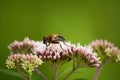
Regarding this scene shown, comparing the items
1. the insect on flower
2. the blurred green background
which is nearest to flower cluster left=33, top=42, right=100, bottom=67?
the insect on flower

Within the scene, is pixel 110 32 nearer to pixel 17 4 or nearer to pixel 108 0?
pixel 108 0

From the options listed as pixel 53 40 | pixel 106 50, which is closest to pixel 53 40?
pixel 53 40

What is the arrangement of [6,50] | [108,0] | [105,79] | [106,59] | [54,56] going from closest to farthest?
1. [54,56]
2. [106,59]
3. [6,50]
4. [105,79]
5. [108,0]

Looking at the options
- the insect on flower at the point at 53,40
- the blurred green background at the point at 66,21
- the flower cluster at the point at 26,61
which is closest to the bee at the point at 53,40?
the insect on flower at the point at 53,40

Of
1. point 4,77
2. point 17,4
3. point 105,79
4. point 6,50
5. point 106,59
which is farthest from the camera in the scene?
point 17,4

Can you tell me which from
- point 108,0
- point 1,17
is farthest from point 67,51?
point 108,0

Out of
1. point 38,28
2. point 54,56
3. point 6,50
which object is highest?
point 38,28

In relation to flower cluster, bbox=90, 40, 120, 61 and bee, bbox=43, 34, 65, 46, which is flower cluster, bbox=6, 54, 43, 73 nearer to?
bee, bbox=43, 34, 65, 46
